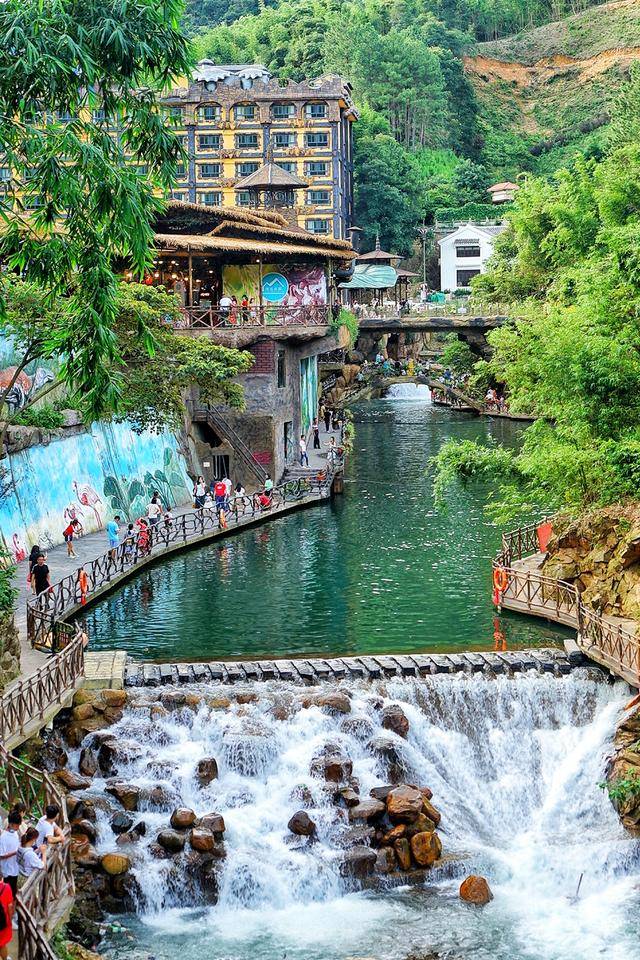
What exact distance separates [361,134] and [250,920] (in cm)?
9974

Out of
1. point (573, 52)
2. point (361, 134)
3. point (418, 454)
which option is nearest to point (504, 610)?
point (418, 454)

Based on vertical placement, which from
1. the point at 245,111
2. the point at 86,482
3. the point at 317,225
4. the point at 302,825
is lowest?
the point at 302,825

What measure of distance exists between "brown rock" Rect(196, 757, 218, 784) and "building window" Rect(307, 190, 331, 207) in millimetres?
78208

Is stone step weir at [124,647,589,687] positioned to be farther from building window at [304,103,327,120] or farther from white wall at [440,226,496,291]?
white wall at [440,226,496,291]

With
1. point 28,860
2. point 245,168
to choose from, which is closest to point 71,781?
point 28,860

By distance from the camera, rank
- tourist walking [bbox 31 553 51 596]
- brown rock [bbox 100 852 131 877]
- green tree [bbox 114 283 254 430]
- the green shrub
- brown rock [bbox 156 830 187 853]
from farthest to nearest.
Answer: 1. green tree [bbox 114 283 254 430]
2. the green shrub
3. tourist walking [bbox 31 553 51 596]
4. brown rock [bbox 156 830 187 853]
5. brown rock [bbox 100 852 131 877]

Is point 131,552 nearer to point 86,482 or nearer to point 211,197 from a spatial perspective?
point 86,482

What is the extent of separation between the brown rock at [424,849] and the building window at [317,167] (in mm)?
80802

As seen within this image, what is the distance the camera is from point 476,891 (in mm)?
23406

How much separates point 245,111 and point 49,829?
86.1 m

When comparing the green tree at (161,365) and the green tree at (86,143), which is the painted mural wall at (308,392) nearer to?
the green tree at (161,365)

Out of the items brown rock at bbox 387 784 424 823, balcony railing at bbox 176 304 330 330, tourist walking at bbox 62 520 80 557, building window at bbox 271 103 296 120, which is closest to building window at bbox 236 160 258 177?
building window at bbox 271 103 296 120

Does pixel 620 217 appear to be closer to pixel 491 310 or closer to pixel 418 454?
pixel 418 454

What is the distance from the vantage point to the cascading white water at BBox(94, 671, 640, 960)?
22.4 m
